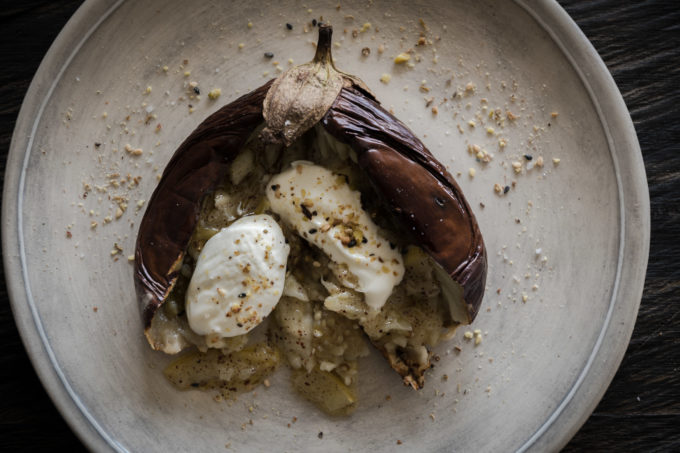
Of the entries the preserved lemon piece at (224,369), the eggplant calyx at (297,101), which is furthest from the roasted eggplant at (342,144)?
the preserved lemon piece at (224,369)

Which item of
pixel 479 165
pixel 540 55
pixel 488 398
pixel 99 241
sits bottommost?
pixel 488 398

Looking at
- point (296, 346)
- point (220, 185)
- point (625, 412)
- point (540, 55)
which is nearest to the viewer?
point (220, 185)

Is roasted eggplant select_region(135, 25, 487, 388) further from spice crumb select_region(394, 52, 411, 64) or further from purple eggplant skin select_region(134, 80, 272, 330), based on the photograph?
spice crumb select_region(394, 52, 411, 64)

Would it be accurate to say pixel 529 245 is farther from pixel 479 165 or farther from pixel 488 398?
pixel 488 398

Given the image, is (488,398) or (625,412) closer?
(488,398)

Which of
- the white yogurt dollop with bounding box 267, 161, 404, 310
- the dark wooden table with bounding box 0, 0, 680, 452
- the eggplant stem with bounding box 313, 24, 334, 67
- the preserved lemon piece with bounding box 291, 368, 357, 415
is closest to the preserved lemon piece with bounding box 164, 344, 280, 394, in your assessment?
the preserved lemon piece with bounding box 291, 368, 357, 415

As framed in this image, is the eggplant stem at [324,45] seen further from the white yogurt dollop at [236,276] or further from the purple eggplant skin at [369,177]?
the white yogurt dollop at [236,276]

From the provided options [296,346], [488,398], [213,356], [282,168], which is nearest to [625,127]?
[488,398]
